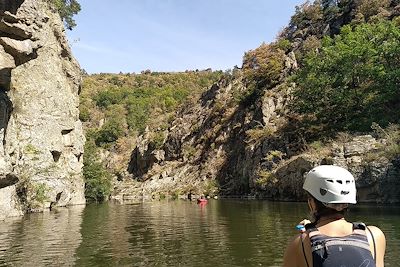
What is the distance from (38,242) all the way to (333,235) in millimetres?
18059

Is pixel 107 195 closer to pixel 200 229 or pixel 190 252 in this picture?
pixel 200 229

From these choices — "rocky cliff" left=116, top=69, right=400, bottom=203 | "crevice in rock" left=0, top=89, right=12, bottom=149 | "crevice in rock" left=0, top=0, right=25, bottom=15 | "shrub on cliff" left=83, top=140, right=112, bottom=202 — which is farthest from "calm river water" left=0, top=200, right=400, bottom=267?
"shrub on cliff" left=83, top=140, right=112, bottom=202

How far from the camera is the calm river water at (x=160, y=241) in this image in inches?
586

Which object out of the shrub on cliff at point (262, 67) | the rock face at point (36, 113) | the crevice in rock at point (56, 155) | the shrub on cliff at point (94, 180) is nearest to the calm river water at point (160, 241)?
the rock face at point (36, 113)

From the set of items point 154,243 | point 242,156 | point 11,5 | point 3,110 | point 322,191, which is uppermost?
point 11,5

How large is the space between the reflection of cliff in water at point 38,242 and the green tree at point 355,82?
30.5 metres

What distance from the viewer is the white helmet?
10.8ft

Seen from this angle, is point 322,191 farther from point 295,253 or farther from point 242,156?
point 242,156

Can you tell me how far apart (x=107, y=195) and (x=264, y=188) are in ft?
81.9

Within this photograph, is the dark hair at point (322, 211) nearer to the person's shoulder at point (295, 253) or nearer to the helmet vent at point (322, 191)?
the helmet vent at point (322, 191)

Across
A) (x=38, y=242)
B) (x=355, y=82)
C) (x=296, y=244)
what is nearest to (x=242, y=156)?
(x=355, y=82)

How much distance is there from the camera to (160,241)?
763 inches

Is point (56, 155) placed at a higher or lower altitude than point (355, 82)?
lower

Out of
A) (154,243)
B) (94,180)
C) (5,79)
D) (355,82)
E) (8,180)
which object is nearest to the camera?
(154,243)
